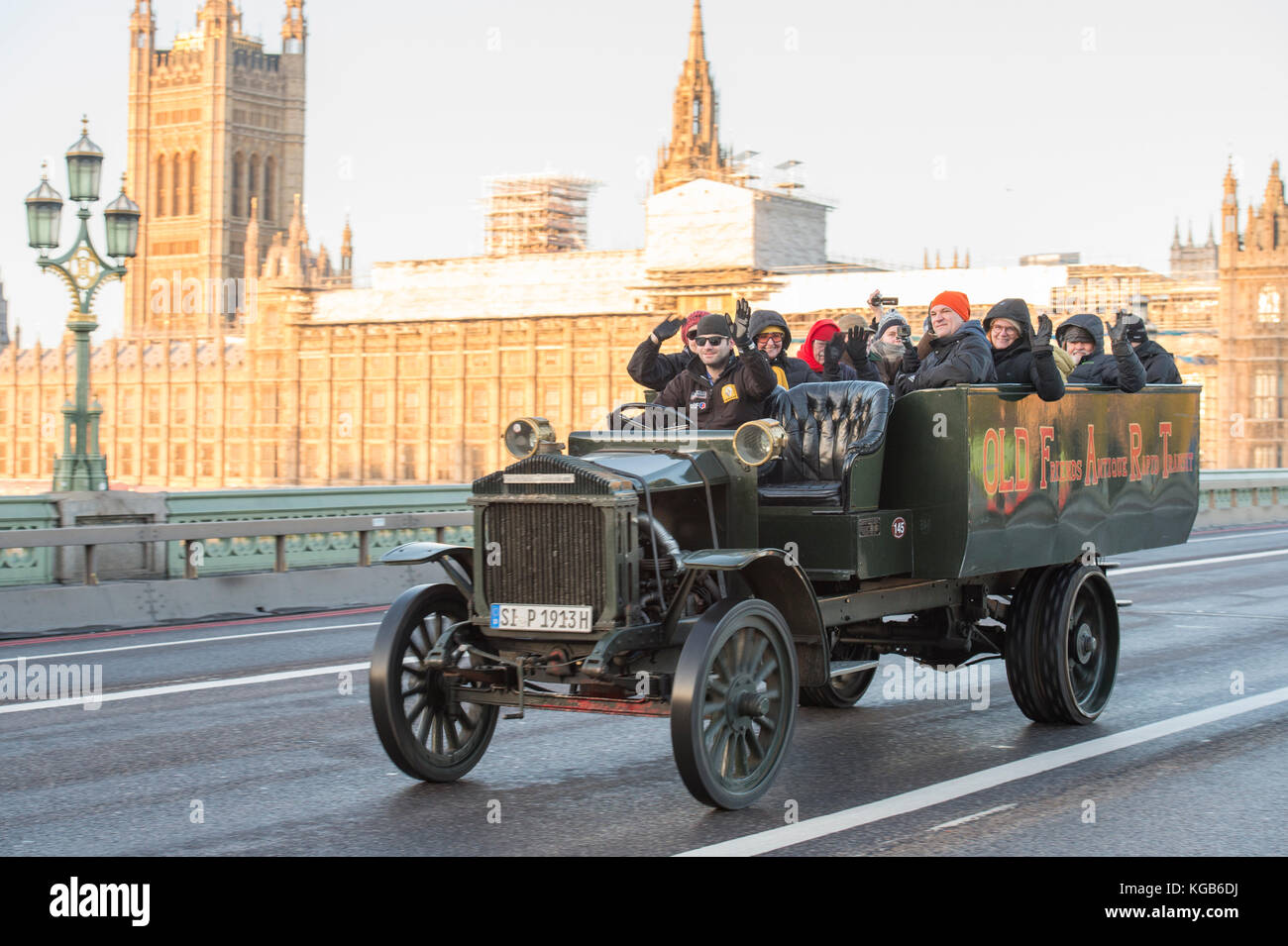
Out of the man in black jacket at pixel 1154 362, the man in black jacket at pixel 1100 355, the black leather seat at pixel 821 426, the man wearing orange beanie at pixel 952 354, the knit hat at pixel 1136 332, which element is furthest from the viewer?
the man in black jacket at pixel 1154 362

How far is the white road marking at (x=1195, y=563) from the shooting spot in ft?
65.6

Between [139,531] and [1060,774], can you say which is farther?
[139,531]

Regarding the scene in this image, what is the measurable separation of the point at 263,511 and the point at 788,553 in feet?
34.8

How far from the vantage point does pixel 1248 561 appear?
70.0ft

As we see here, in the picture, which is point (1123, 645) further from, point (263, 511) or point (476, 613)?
point (263, 511)

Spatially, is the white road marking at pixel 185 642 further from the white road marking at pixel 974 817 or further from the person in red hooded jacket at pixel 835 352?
the white road marking at pixel 974 817

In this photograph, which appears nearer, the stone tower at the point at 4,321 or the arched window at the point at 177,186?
the stone tower at the point at 4,321

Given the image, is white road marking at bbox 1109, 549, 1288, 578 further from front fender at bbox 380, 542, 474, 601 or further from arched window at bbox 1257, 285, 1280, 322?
arched window at bbox 1257, 285, 1280, 322

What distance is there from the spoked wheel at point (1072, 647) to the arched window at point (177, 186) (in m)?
157

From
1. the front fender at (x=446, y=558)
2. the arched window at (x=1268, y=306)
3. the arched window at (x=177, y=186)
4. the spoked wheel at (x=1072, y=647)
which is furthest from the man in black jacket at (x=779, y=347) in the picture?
the arched window at (x=177, y=186)

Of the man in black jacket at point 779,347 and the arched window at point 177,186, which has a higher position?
the arched window at point 177,186

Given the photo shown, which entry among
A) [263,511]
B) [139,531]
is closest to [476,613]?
[139,531]

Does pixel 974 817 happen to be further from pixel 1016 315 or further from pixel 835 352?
pixel 835 352

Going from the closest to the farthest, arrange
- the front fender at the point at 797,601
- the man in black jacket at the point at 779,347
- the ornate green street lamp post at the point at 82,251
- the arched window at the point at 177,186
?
the front fender at the point at 797,601 → the man in black jacket at the point at 779,347 → the ornate green street lamp post at the point at 82,251 → the arched window at the point at 177,186
